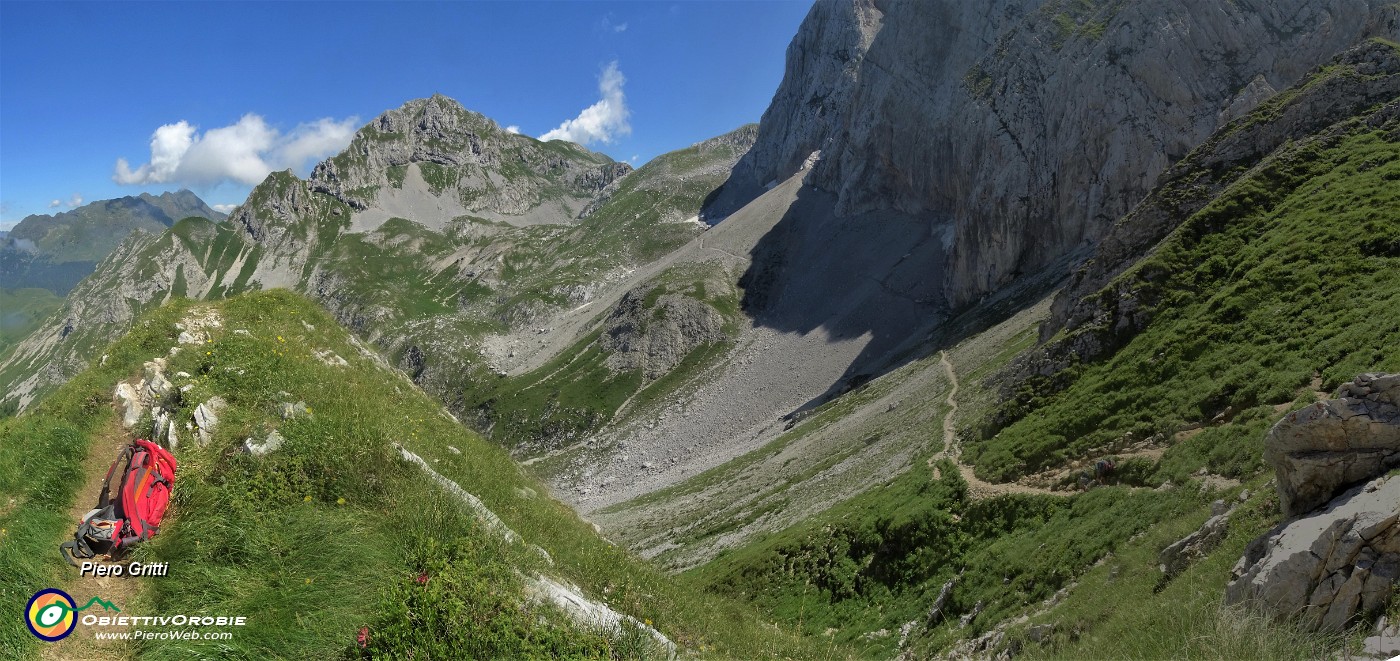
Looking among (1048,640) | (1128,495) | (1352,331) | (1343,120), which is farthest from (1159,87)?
(1048,640)

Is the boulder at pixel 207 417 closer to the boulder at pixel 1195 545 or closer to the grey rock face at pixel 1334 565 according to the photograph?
the grey rock face at pixel 1334 565

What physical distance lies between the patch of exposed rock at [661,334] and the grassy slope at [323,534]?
Result: 12013 cm

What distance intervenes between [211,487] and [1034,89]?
113588mm

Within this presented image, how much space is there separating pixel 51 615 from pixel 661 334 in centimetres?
12996

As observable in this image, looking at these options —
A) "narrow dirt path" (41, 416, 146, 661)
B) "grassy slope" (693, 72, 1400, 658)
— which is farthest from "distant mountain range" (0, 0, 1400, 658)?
"narrow dirt path" (41, 416, 146, 661)

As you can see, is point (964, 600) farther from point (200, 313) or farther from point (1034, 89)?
point (1034, 89)

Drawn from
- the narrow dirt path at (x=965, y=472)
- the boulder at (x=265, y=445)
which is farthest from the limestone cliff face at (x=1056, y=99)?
the boulder at (x=265, y=445)

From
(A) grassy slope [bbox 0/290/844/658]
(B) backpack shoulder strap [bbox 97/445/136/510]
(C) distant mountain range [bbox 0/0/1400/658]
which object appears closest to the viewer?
(A) grassy slope [bbox 0/290/844/658]

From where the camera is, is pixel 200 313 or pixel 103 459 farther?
pixel 200 313

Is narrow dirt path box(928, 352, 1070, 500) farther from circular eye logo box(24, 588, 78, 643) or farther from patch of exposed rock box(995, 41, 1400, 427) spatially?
circular eye logo box(24, 588, 78, 643)

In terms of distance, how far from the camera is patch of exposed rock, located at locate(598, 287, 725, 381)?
13512cm

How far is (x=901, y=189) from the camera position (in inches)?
5492

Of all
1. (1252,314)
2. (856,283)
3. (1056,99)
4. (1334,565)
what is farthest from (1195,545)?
(856,283)

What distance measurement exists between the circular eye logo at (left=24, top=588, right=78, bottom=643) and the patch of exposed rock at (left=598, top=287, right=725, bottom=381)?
410 ft
